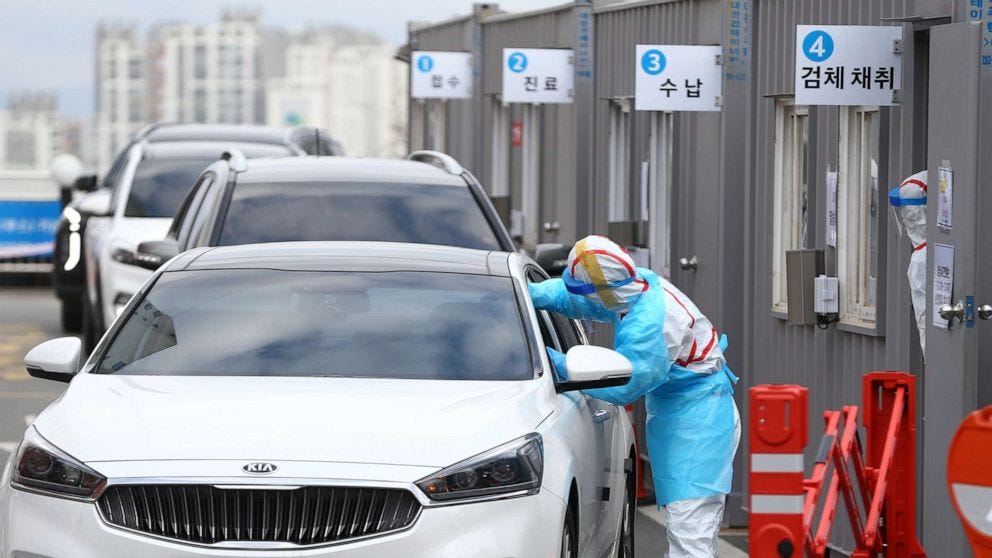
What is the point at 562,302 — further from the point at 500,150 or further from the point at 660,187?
the point at 500,150

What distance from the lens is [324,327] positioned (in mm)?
6859

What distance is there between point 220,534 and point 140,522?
0.75ft

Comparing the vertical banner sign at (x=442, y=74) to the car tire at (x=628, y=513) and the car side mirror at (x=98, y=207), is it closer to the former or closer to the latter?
the car side mirror at (x=98, y=207)

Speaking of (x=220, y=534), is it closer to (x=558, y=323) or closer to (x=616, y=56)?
(x=558, y=323)

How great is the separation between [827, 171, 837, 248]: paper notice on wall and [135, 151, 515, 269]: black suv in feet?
5.32

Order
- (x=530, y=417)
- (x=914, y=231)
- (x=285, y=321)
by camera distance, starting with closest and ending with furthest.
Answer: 1. (x=530, y=417)
2. (x=285, y=321)
3. (x=914, y=231)

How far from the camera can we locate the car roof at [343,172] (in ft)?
35.1

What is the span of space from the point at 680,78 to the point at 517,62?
201 inches

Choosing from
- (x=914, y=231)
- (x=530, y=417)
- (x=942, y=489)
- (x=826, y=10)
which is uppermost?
(x=826, y=10)

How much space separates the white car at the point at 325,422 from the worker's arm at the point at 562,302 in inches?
2.4

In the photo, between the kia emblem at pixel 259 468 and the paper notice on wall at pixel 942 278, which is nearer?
the kia emblem at pixel 259 468

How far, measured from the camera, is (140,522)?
5.62 m

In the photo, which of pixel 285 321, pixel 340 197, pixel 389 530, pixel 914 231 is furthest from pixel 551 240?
pixel 389 530

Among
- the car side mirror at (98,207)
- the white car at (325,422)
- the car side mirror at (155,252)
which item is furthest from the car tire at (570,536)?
the car side mirror at (98,207)
